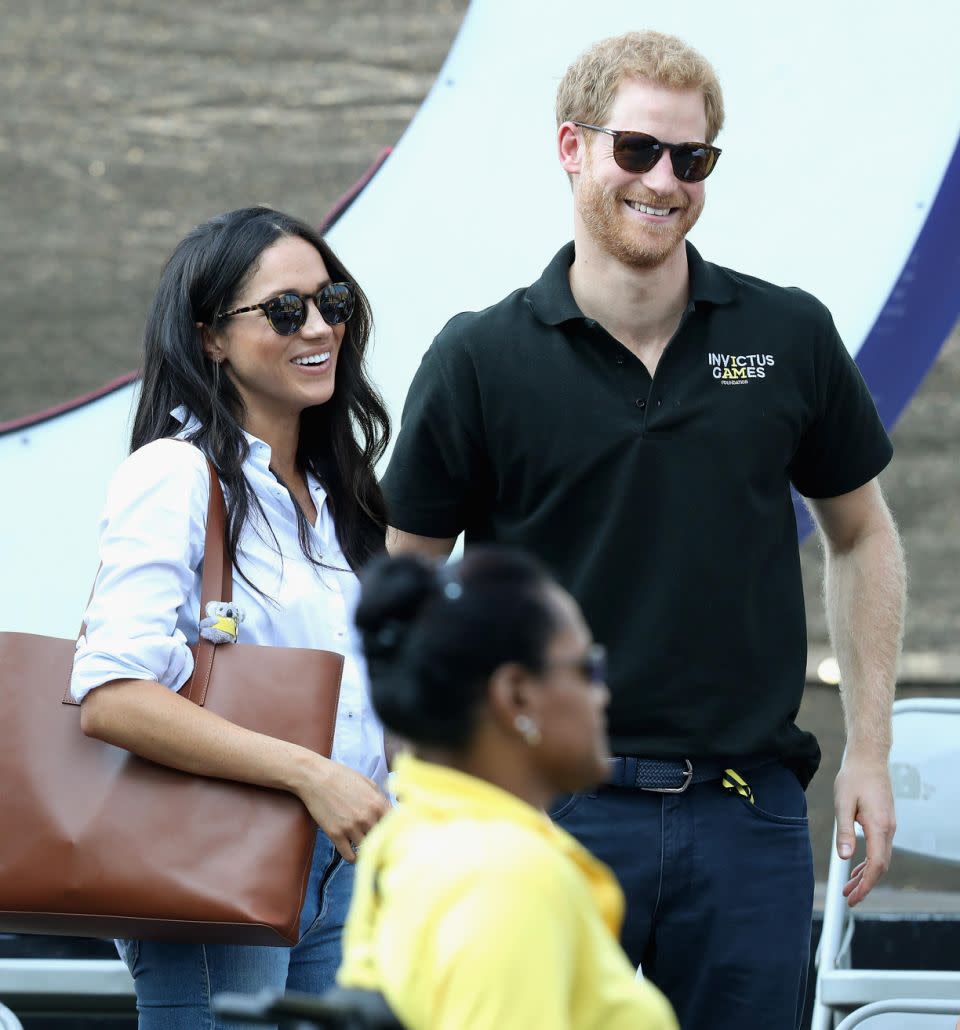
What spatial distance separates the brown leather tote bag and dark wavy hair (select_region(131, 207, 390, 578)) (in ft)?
0.60

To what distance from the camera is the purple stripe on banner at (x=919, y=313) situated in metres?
2.60

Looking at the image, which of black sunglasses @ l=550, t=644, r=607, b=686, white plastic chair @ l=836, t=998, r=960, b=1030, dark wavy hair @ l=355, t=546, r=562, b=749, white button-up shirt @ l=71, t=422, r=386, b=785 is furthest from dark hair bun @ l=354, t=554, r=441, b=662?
white plastic chair @ l=836, t=998, r=960, b=1030

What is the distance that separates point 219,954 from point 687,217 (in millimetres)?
1110

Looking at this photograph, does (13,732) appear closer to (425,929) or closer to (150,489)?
(150,489)

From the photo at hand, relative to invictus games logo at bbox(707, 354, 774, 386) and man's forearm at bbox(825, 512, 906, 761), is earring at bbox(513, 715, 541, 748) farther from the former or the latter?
man's forearm at bbox(825, 512, 906, 761)

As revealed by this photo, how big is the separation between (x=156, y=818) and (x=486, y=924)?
77 cm

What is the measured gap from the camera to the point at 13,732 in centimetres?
162

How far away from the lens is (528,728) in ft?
3.30

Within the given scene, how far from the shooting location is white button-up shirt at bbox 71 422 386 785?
1.58m

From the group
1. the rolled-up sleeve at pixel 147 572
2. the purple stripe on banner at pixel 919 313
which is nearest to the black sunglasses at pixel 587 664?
the rolled-up sleeve at pixel 147 572

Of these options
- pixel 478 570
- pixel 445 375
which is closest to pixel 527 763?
pixel 478 570

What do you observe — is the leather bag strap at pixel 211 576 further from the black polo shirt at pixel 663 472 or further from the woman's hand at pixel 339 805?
the black polo shirt at pixel 663 472

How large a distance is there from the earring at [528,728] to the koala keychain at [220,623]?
0.69 m

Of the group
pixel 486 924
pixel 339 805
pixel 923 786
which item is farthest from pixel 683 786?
pixel 486 924
